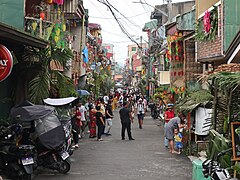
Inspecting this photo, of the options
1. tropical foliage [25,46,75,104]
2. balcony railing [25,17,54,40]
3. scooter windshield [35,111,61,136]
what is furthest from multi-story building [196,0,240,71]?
balcony railing [25,17,54,40]

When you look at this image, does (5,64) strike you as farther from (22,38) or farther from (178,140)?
(178,140)

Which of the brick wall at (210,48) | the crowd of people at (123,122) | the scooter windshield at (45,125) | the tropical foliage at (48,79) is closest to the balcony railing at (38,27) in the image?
the tropical foliage at (48,79)

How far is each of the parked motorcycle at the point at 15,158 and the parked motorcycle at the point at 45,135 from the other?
375mm

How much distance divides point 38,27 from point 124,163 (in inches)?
273

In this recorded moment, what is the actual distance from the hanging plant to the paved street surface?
4254mm

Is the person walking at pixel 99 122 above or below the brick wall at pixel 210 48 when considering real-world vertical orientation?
below

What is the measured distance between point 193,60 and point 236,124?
12.3m

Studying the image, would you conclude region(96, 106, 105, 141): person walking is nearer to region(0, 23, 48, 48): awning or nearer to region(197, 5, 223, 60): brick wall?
region(197, 5, 223, 60): brick wall

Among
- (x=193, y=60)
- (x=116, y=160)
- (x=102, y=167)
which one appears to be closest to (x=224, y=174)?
(x=102, y=167)

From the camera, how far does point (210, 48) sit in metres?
15.4

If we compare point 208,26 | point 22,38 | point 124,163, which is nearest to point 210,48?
point 208,26

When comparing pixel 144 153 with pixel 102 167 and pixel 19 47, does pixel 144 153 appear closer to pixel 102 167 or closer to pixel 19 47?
pixel 102 167

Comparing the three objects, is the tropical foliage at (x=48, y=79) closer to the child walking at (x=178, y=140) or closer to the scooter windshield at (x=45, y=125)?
the scooter windshield at (x=45, y=125)

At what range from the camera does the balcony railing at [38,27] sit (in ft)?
52.9
